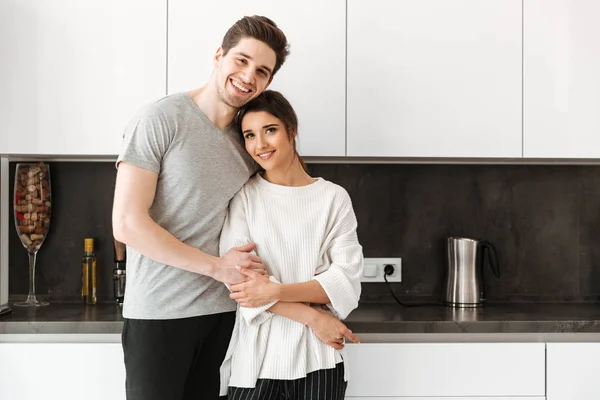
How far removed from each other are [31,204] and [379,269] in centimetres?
123

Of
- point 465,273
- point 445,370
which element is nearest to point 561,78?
point 465,273

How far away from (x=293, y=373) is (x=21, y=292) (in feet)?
4.09

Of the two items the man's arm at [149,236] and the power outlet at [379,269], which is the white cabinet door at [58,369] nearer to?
the man's arm at [149,236]

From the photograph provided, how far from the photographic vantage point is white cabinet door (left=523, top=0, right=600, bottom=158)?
2141 millimetres

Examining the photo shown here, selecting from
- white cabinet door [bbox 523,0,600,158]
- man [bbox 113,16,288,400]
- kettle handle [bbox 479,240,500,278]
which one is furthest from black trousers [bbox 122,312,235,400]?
white cabinet door [bbox 523,0,600,158]

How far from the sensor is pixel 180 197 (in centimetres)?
166

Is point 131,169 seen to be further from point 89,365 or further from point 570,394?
point 570,394

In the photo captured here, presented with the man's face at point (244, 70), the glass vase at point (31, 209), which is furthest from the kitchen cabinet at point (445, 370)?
the glass vase at point (31, 209)

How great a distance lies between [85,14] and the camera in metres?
2.07

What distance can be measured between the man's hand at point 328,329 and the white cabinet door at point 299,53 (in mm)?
628

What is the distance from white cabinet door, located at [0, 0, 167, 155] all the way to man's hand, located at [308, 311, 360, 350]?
87 cm

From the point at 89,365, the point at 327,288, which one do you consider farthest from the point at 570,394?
the point at 89,365

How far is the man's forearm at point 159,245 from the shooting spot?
158 centimetres

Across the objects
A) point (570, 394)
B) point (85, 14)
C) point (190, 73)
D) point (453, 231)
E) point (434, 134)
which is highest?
point (85, 14)
